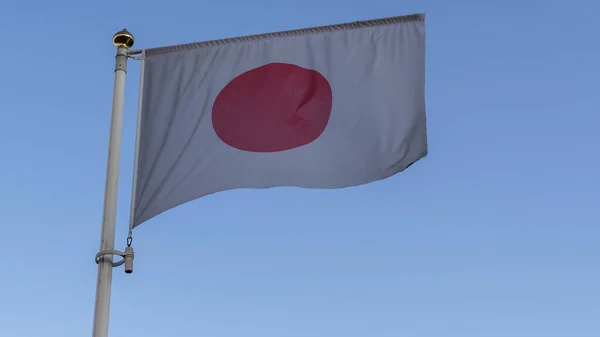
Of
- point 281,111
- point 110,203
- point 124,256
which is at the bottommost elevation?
point 124,256

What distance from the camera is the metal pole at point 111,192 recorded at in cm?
880

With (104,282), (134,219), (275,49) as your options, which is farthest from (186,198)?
(275,49)

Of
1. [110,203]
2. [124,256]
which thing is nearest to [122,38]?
[110,203]

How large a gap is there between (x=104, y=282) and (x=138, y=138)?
1.96 metres

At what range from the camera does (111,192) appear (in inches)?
373

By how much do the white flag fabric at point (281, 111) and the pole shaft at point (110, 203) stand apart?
362 mm

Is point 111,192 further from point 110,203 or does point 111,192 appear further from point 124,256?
point 124,256

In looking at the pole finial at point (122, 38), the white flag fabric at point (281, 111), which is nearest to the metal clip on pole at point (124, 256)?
the white flag fabric at point (281, 111)

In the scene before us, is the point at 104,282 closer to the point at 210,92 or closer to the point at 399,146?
the point at 210,92

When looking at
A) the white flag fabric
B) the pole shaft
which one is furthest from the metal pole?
the white flag fabric

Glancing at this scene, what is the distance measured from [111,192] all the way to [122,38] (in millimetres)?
2139

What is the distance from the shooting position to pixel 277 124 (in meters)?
10.4

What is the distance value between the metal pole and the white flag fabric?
0.36m

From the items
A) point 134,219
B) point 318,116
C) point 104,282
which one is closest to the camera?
point 104,282
